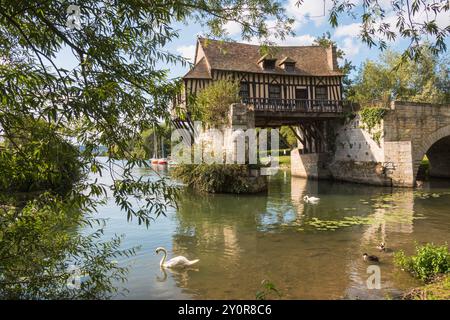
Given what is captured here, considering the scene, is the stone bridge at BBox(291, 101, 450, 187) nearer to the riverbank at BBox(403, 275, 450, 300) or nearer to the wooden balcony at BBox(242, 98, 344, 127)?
the wooden balcony at BBox(242, 98, 344, 127)

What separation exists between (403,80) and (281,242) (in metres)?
27.3

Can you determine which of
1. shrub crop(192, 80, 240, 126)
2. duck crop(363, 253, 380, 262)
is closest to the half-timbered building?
shrub crop(192, 80, 240, 126)

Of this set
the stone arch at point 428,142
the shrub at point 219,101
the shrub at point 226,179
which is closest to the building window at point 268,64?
the shrub at point 219,101

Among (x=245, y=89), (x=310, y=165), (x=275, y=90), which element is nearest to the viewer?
(x=245, y=89)

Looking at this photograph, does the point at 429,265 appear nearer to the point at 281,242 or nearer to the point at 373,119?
the point at 281,242

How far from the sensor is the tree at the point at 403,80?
2905 centimetres

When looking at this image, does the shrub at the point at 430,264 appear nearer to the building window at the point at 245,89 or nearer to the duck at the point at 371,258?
the duck at the point at 371,258

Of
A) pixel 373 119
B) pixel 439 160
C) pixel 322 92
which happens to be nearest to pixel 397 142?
Result: pixel 373 119

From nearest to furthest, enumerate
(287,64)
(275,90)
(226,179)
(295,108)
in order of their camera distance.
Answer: (226,179)
(295,108)
(275,90)
(287,64)

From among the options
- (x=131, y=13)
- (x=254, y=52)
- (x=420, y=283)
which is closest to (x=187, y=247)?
(x=420, y=283)

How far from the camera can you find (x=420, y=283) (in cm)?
545

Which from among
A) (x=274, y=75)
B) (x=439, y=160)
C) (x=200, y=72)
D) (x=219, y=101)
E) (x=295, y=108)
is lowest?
(x=439, y=160)

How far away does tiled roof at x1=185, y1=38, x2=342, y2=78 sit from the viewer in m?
21.3

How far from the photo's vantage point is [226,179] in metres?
16.0
